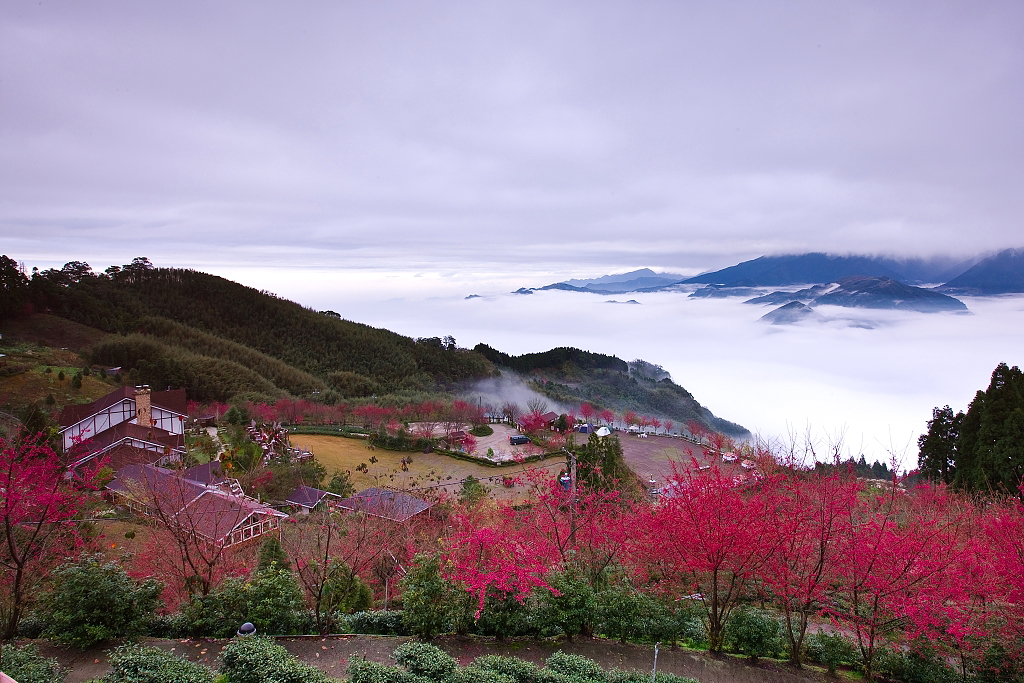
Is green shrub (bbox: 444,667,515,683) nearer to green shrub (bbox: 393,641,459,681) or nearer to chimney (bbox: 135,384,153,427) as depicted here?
green shrub (bbox: 393,641,459,681)

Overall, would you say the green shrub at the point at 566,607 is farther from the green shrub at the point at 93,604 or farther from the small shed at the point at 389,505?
the small shed at the point at 389,505

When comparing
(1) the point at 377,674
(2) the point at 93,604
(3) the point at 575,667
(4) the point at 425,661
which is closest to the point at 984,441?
(3) the point at 575,667

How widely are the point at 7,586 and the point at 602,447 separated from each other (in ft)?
58.2

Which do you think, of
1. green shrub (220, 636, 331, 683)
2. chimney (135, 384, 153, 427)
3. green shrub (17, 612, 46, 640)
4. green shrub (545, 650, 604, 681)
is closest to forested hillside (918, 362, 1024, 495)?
green shrub (545, 650, 604, 681)

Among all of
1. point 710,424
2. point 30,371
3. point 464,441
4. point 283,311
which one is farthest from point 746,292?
point 30,371

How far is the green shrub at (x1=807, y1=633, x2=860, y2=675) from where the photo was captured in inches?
372

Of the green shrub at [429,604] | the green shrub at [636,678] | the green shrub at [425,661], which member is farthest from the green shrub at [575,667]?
the green shrub at [429,604]

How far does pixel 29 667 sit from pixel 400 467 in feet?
74.2

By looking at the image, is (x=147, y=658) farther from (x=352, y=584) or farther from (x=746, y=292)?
(x=746, y=292)

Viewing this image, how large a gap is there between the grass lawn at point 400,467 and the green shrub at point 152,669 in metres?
16.9

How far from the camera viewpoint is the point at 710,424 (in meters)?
68.8

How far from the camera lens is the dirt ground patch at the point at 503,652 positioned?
890 cm

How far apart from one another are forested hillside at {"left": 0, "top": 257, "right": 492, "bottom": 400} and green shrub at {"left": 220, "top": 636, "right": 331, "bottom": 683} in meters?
43.3

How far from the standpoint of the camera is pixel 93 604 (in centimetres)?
893
